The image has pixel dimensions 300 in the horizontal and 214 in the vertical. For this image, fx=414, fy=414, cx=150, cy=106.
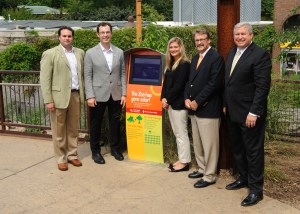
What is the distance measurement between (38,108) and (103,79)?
3.52 meters

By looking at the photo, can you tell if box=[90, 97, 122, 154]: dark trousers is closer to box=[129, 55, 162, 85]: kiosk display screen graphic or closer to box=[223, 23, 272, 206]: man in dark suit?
box=[129, 55, 162, 85]: kiosk display screen graphic

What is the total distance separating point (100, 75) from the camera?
5.61m

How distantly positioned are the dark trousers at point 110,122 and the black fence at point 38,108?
49.3 inches

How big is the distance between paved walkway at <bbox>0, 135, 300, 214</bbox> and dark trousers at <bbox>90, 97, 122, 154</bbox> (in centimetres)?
24

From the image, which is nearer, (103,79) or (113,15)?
(103,79)

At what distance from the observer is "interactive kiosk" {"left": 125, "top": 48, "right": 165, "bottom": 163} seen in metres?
5.68

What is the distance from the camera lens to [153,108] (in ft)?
18.7

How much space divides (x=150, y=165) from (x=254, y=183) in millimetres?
1754

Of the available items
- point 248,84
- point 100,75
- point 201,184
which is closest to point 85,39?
point 100,75

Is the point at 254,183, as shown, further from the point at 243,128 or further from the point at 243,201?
the point at 243,128

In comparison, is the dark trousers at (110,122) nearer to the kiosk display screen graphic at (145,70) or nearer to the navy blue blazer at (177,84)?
the kiosk display screen graphic at (145,70)

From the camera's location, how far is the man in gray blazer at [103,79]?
5574mm

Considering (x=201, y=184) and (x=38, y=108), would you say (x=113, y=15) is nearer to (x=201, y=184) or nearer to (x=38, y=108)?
(x=38, y=108)

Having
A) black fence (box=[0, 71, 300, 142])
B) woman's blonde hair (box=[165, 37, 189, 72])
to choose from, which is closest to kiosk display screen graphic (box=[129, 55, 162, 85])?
woman's blonde hair (box=[165, 37, 189, 72])
